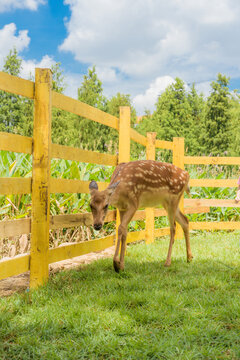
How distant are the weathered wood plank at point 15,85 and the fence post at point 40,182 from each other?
0.10m

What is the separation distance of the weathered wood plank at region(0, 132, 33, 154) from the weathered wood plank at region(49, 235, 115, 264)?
1.09m

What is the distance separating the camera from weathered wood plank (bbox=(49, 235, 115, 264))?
4113mm

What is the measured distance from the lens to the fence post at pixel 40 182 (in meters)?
3.83

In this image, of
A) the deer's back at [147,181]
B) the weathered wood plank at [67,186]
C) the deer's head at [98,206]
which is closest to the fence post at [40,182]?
the weathered wood plank at [67,186]

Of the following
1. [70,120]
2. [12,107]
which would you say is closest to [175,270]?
[12,107]

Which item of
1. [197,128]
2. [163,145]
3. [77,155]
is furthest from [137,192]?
[197,128]

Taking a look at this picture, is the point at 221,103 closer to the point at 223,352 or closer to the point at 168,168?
the point at 168,168

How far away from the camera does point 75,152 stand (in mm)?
4477

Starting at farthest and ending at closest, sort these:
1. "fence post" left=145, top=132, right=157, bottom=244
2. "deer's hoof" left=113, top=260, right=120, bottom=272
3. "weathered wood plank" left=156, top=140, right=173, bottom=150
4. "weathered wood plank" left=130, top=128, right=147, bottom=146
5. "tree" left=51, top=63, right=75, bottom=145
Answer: "tree" left=51, top=63, right=75, bottom=145
"weathered wood plank" left=156, top=140, right=173, bottom=150
"fence post" left=145, top=132, right=157, bottom=244
"weathered wood plank" left=130, top=128, right=147, bottom=146
"deer's hoof" left=113, top=260, right=120, bottom=272

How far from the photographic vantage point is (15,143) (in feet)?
11.8

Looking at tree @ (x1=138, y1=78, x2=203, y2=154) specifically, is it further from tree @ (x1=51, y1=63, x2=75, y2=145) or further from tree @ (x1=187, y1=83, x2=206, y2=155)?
tree @ (x1=51, y1=63, x2=75, y2=145)

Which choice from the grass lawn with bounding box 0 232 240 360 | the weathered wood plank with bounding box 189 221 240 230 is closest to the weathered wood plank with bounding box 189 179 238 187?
the weathered wood plank with bounding box 189 221 240 230

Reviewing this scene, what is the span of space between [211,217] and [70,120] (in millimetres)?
24382

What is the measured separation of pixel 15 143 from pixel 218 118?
3055 centimetres
